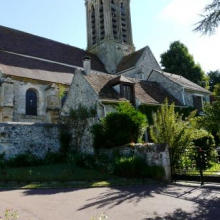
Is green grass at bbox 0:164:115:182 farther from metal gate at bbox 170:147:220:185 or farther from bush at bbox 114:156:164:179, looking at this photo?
metal gate at bbox 170:147:220:185

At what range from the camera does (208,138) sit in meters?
15.2

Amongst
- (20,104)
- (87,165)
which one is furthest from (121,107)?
(20,104)

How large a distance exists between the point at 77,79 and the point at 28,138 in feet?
17.2

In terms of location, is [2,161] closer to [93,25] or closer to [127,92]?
[127,92]

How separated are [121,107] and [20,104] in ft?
34.1

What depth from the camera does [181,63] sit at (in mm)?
35875

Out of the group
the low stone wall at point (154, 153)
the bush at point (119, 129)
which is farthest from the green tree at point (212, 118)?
the bush at point (119, 129)

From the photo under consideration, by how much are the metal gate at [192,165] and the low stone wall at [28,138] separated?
7.75 meters

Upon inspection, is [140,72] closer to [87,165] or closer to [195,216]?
[87,165]

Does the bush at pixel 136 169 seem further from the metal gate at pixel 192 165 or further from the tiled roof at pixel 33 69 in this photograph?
the tiled roof at pixel 33 69

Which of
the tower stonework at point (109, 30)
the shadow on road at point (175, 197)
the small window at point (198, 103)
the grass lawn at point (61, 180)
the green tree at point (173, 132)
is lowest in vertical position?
the shadow on road at point (175, 197)

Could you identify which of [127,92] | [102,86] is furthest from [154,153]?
[102,86]

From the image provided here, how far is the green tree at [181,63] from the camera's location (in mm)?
35438

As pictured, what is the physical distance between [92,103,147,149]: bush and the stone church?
1.69 meters
